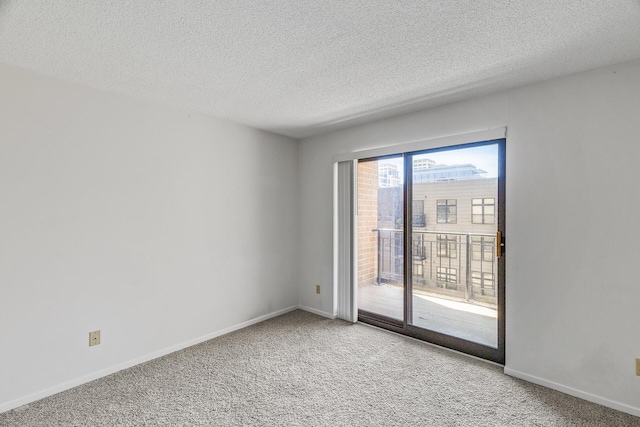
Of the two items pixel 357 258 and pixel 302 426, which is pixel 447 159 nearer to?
pixel 357 258

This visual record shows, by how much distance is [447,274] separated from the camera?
3.11 m

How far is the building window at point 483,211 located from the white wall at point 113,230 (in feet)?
7.69

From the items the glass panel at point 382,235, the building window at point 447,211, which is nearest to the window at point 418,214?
the glass panel at point 382,235

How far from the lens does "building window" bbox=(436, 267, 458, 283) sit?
3074mm

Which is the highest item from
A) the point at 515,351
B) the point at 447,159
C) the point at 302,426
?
the point at 447,159

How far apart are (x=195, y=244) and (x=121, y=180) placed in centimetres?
90

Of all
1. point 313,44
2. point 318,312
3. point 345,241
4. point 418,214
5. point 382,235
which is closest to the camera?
point 313,44

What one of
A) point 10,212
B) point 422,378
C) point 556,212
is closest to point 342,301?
point 422,378

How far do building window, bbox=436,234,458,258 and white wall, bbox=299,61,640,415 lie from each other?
1.78 feet

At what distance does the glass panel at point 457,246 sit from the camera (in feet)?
9.31

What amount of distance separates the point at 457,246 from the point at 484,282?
15.6 inches

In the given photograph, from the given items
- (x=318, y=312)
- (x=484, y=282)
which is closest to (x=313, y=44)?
(x=484, y=282)

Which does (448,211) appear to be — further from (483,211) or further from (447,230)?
→ (483,211)

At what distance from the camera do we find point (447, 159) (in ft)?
10.0
